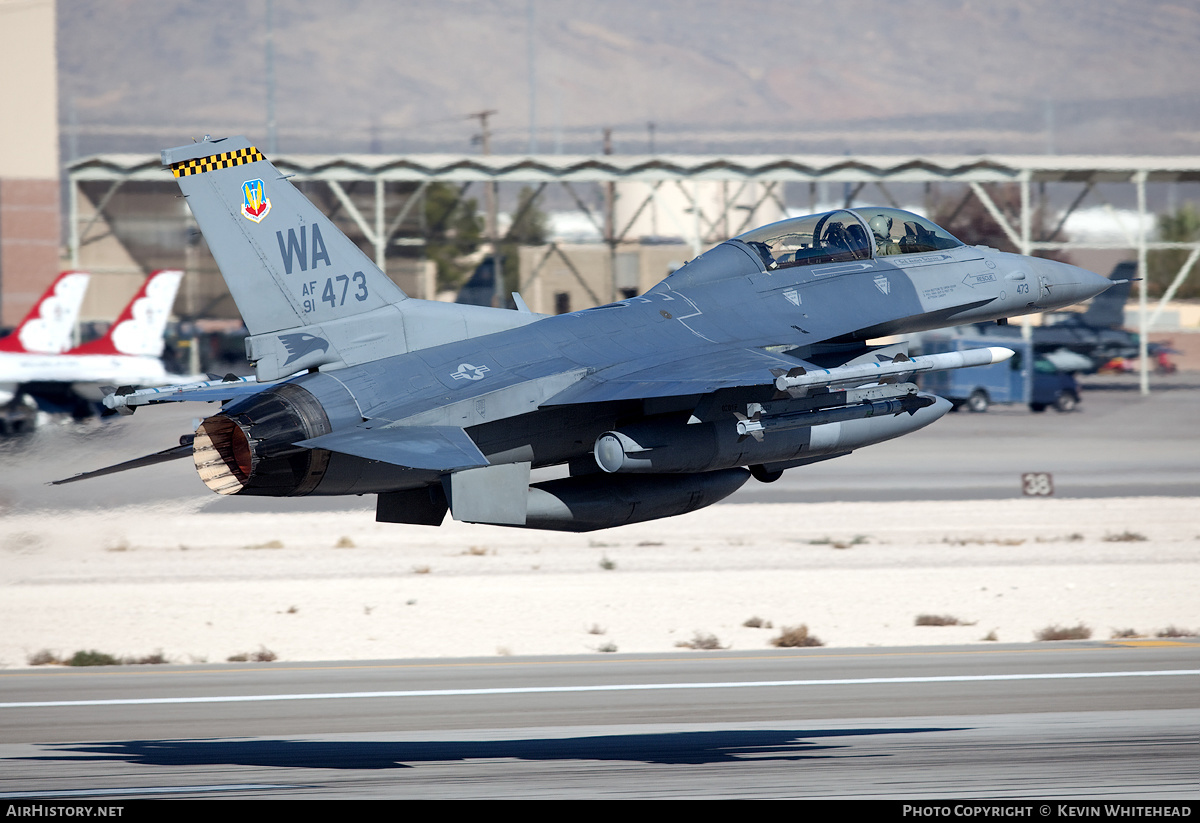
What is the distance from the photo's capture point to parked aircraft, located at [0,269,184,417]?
49250 mm

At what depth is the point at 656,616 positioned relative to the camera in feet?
94.7

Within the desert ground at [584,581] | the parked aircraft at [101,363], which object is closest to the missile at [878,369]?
the desert ground at [584,581]

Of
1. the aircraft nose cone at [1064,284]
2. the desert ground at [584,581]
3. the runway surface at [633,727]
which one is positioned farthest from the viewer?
the desert ground at [584,581]

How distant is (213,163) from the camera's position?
15.6m

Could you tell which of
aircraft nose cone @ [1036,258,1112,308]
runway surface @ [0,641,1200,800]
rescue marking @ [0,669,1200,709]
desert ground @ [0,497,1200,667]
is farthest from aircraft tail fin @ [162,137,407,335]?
rescue marking @ [0,669,1200,709]

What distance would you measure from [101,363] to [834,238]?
39128mm

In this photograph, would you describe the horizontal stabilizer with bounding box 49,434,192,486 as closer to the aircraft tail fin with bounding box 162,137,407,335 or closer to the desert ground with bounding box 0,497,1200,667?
the aircraft tail fin with bounding box 162,137,407,335

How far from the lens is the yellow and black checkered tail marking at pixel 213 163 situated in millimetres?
15523

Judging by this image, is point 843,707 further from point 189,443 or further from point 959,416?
point 959,416

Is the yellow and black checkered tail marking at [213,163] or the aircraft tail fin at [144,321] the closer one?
the yellow and black checkered tail marking at [213,163]

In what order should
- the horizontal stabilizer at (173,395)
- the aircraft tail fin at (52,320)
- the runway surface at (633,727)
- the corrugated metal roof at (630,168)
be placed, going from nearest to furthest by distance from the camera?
the horizontal stabilizer at (173,395)
the runway surface at (633,727)
the aircraft tail fin at (52,320)
the corrugated metal roof at (630,168)

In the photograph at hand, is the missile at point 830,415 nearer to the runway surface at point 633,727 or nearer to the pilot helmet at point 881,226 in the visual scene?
the pilot helmet at point 881,226

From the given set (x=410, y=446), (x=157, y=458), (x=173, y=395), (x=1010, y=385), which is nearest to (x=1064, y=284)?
(x=410, y=446)

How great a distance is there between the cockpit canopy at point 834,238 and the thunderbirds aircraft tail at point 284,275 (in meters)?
4.27
